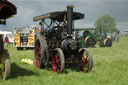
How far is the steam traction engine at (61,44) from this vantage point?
681 cm

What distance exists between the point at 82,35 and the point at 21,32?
24.5ft

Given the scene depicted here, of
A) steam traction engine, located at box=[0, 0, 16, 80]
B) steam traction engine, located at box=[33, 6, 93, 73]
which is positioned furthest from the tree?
steam traction engine, located at box=[0, 0, 16, 80]

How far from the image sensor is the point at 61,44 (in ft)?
23.3

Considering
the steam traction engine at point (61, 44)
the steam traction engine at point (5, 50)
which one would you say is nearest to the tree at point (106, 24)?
the steam traction engine at point (61, 44)

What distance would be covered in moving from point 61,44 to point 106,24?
89249 mm

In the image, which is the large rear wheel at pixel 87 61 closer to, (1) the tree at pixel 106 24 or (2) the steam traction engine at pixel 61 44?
(2) the steam traction engine at pixel 61 44

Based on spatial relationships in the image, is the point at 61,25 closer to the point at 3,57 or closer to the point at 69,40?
the point at 69,40

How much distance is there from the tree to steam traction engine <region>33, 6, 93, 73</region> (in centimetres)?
8088

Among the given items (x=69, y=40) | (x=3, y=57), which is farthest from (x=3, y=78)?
(x=69, y=40)

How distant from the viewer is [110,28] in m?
88.8

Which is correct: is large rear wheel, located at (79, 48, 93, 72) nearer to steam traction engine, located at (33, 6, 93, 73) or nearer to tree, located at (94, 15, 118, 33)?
steam traction engine, located at (33, 6, 93, 73)

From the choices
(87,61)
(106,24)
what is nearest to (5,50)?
(87,61)

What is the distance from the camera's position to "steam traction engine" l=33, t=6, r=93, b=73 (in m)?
6.81

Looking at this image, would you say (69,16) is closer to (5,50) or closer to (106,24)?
(5,50)
